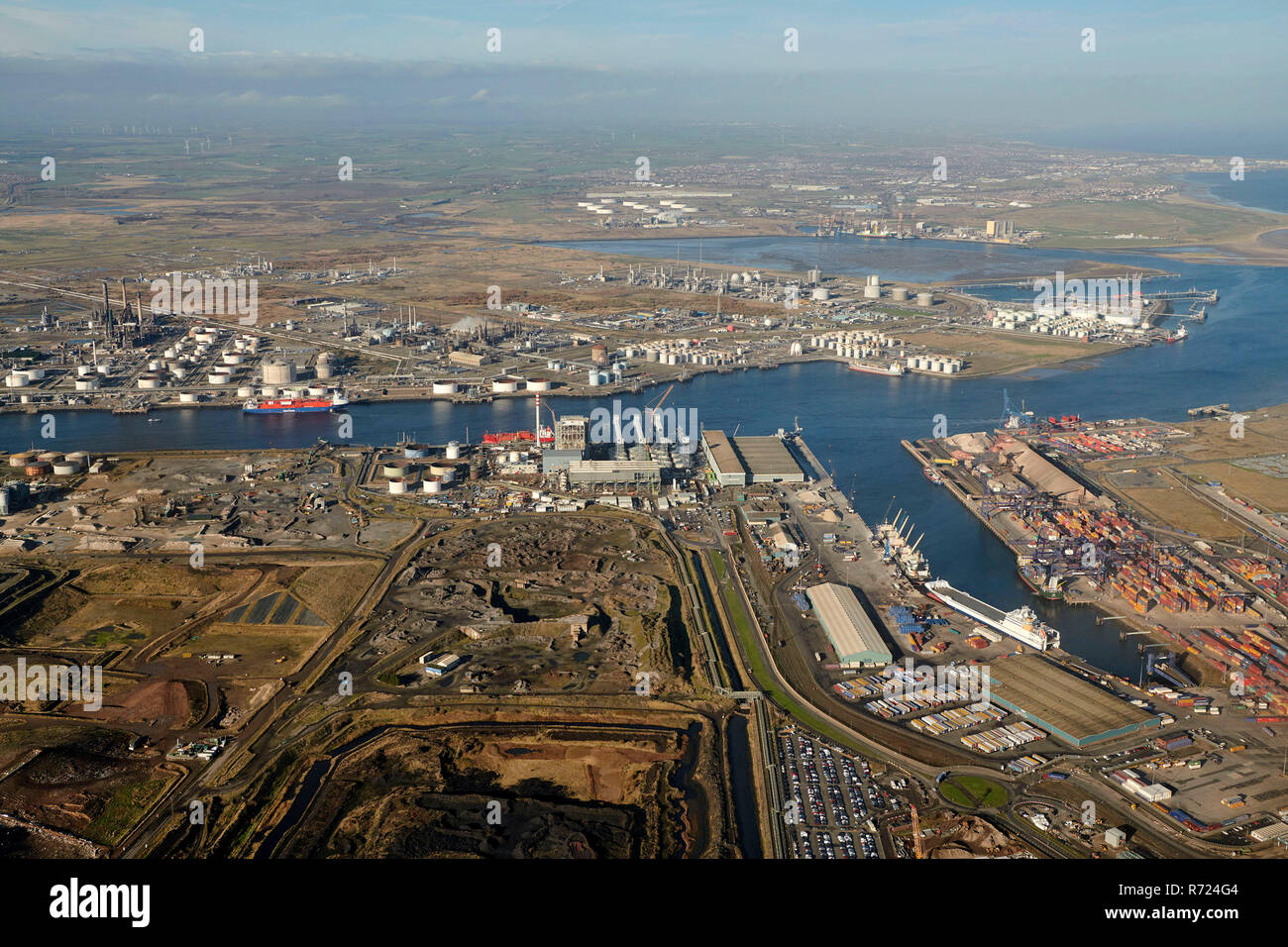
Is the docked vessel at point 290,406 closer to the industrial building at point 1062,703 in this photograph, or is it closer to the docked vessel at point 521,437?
the docked vessel at point 521,437

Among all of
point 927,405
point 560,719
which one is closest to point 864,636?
point 560,719

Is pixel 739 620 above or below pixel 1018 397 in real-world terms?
below

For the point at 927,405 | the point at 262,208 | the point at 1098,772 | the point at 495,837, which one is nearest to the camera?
the point at 495,837

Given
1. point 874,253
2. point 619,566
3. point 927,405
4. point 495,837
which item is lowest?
point 495,837

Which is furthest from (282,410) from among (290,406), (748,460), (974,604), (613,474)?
(974,604)

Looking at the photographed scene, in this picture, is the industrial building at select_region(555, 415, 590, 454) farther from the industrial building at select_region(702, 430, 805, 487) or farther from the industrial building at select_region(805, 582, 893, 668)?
the industrial building at select_region(805, 582, 893, 668)

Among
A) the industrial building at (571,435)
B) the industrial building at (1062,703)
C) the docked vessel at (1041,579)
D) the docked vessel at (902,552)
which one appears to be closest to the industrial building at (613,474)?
the industrial building at (571,435)
